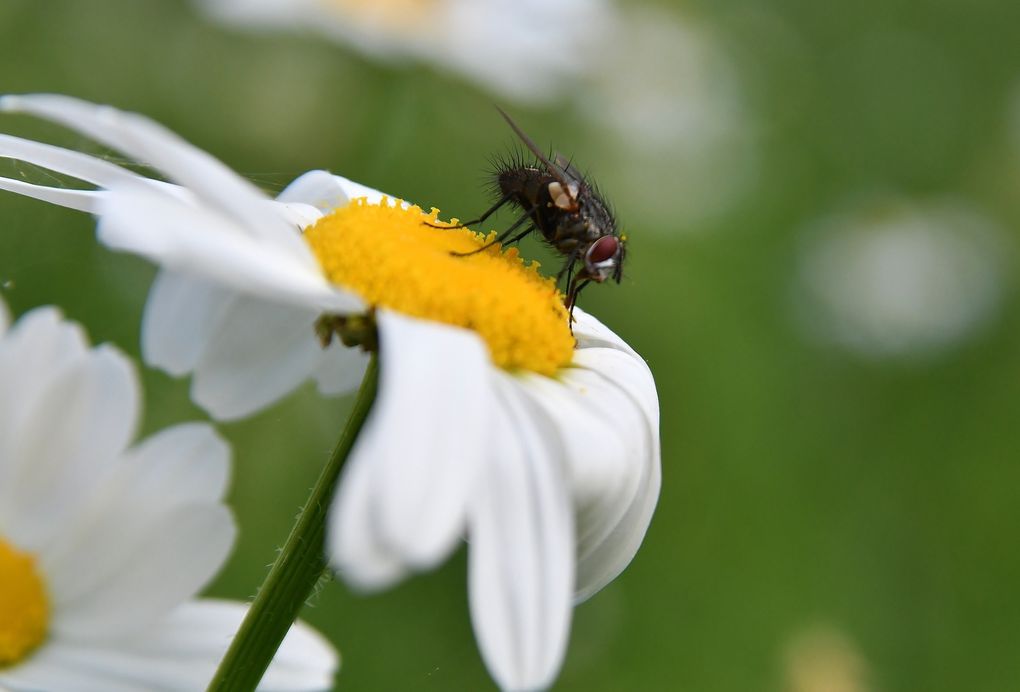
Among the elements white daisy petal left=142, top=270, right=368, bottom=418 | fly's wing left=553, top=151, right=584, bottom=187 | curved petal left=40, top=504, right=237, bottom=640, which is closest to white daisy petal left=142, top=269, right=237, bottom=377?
white daisy petal left=142, top=270, right=368, bottom=418

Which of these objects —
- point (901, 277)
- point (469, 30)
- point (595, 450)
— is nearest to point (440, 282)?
point (595, 450)

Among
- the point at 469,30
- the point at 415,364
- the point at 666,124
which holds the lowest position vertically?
the point at 666,124

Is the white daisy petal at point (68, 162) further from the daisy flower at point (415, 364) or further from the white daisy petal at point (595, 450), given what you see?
the white daisy petal at point (595, 450)

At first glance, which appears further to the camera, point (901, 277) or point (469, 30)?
point (901, 277)

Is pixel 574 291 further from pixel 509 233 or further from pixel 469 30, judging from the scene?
pixel 469 30

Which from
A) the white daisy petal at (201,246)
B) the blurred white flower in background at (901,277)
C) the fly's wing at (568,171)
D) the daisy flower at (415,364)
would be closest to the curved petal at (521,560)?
the daisy flower at (415,364)

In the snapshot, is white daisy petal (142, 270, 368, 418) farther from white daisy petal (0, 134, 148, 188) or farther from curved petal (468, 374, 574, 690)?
curved petal (468, 374, 574, 690)

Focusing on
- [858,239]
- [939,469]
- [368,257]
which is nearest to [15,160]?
[368,257]
